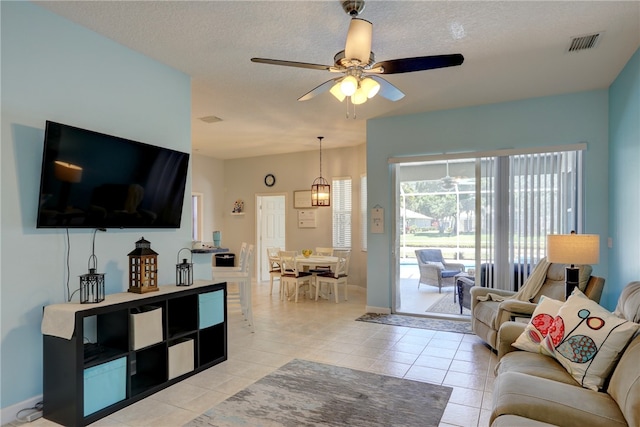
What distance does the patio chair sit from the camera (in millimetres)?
7129

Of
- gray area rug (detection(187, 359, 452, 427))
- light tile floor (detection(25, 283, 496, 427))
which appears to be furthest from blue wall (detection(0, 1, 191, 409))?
gray area rug (detection(187, 359, 452, 427))

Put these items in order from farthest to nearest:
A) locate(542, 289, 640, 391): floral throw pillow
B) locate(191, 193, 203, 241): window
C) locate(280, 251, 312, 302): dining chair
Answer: locate(191, 193, 203, 241): window, locate(280, 251, 312, 302): dining chair, locate(542, 289, 640, 391): floral throw pillow

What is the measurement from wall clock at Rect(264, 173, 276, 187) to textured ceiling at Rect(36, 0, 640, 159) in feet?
11.6

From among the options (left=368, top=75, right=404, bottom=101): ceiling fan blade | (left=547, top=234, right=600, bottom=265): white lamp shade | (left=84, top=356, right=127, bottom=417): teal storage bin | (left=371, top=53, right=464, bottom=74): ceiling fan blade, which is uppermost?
(left=371, top=53, right=464, bottom=74): ceiling fan blade

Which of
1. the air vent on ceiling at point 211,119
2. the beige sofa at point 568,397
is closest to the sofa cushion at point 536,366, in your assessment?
the beige sofa at point 568,397

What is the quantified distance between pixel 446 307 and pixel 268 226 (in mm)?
4323

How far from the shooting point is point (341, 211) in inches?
300

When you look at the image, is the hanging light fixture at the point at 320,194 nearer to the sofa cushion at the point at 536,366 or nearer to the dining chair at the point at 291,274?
the dining chair at the point at 291,274

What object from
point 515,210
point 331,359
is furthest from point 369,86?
point 515,210

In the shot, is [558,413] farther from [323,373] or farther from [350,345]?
[350,345]

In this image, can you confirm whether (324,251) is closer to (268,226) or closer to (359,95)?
(268,226)

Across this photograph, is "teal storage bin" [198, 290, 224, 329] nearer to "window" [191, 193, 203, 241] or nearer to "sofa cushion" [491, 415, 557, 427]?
"sofa cushion" [491, 415, 557, 427]

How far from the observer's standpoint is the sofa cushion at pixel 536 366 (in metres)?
2.12

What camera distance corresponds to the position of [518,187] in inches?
186
